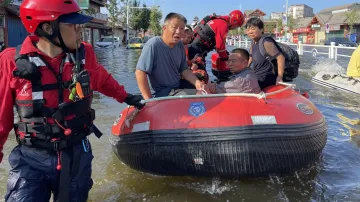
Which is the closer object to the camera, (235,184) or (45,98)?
(45,98)

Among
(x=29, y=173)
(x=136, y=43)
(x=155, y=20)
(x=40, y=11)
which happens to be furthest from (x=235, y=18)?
(x=155, y=20)

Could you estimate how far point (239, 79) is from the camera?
14.0 feet

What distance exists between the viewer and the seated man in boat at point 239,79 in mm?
4258

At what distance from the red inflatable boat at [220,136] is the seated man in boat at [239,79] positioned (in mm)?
320

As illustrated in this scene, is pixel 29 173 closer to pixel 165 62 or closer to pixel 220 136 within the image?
pixel 220 136

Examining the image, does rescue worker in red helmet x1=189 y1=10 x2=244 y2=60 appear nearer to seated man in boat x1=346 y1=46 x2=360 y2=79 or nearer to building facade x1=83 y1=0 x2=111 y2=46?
seated man in boat x1=346 y1=46 x2=360 y2=79

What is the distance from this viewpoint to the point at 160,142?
374 cm

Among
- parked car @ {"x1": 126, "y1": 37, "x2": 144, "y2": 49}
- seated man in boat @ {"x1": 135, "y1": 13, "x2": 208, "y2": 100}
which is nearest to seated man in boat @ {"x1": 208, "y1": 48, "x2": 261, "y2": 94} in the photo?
seated man in boat @ {"x1": 135, "y1": 13, "x2": 208, "y2": 100}

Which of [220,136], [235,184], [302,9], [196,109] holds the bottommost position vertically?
[235,184]

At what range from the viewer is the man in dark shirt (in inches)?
207

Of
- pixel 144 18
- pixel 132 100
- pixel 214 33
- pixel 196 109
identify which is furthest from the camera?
pixel 144 18

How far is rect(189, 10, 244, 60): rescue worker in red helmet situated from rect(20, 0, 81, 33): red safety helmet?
15.8ft

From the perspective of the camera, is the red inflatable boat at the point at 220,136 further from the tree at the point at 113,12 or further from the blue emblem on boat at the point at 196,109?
the tree at the point at 113,12

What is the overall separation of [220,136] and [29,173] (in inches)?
68.9
